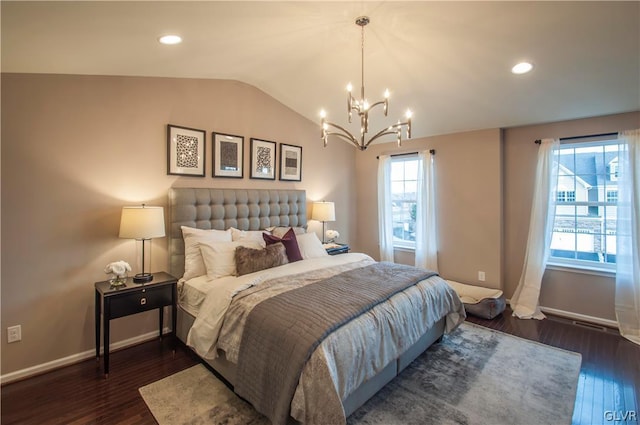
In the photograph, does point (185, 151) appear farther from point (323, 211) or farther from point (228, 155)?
point (323, 211)

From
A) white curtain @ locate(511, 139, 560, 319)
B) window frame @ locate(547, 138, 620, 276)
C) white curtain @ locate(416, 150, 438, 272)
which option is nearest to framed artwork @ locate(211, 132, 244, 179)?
white curtain @ locate(416, 150, 438, 272)

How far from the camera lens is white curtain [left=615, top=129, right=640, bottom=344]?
3.24 m

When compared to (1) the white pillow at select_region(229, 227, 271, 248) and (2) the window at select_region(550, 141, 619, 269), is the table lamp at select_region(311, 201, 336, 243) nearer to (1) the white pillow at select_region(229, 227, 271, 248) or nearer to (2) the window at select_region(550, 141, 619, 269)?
(1) the white pillow at select_region(229, 227, 271, 248)

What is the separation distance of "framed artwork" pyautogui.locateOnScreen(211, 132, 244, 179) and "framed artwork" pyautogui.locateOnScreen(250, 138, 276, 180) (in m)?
0.17

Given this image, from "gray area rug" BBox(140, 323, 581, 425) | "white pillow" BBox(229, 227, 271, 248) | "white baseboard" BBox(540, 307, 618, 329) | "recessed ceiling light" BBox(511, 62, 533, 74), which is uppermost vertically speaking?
"recessed ceiling light" BBox(511, 62, 533, 74)

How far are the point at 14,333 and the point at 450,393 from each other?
136 inches

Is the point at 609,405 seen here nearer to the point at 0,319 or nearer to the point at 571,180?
the point at 571,180

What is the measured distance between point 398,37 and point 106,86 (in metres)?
2.67

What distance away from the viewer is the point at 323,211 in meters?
4.61

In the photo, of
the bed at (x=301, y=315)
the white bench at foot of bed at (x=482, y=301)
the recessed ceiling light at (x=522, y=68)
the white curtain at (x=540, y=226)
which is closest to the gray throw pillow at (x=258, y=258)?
the bed at (x=301, y=315)

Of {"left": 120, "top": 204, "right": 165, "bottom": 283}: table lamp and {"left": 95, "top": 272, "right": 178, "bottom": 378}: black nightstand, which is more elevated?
{"left": 120, "top": 204, "right": 165, "bottom": 283}: table lamp

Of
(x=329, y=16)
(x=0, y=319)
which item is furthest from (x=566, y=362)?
(x=0, y=319)

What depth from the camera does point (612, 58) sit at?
8.32 feet

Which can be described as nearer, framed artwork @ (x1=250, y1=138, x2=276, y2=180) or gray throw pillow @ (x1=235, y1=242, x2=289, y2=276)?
gray throw pillow @ (x1=235, y1=242, x2=289, y2=276)
